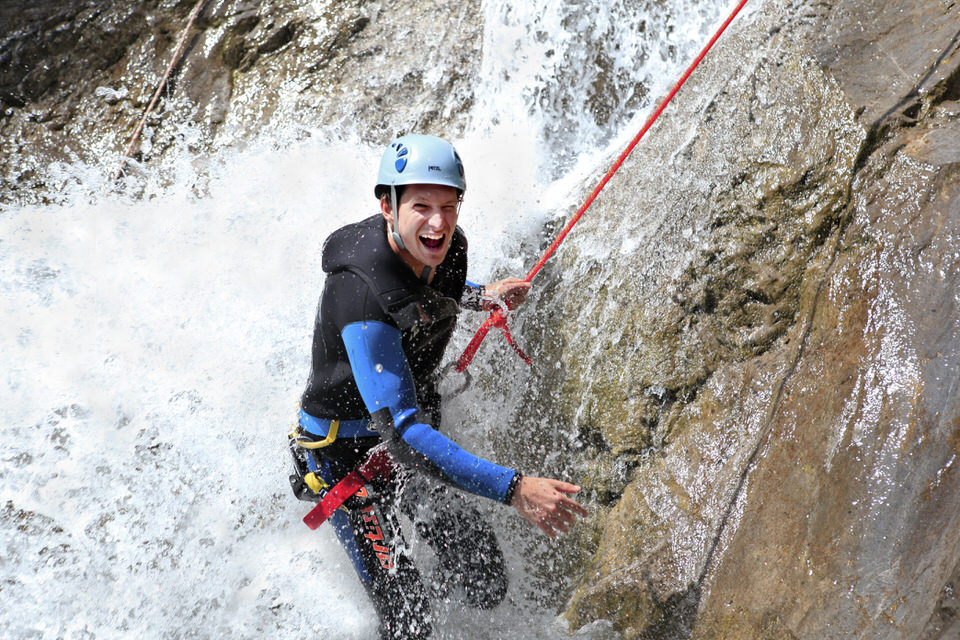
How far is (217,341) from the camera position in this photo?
4.38m

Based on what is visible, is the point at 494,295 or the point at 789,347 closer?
the point at 789,347

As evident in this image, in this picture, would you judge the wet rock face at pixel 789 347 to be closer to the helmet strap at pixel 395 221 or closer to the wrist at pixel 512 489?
the wrist at pixel 512 489

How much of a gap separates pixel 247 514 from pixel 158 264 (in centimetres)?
210

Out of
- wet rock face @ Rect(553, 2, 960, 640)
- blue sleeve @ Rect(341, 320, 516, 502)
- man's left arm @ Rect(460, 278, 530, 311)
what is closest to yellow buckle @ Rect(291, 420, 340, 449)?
blue sleeve @ Rect(341, 320, 516, 502)

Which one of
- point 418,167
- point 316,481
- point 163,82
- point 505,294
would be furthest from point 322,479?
point 163,82

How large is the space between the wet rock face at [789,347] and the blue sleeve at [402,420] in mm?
894

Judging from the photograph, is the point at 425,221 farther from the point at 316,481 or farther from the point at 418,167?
the point at 316,481

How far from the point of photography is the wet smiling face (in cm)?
238

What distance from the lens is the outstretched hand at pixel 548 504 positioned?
84.7 inches

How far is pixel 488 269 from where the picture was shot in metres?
4.16

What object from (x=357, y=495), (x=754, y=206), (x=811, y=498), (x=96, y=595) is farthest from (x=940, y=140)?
(x=96, y=595)

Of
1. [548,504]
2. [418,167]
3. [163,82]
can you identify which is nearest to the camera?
[548,504]

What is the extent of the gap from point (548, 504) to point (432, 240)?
38.1 inches

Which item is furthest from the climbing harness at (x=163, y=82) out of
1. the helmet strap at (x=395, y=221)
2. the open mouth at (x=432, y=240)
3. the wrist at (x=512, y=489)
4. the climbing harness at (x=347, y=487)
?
the wrist at (x=512, y=489)
